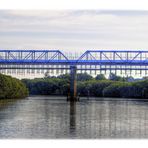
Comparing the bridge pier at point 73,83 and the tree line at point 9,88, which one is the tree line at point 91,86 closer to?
the tree line at point 9,88

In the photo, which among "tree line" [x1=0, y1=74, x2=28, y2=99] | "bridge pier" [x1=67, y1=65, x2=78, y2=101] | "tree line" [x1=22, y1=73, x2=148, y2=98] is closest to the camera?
"tree line" [x1=0, y1=74, x2=28, y2=99]

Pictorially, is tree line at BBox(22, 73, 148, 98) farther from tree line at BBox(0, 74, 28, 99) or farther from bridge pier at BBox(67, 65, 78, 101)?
bridge pier at BBox(67, 65, 78, 101)

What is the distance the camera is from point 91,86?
58406 mm

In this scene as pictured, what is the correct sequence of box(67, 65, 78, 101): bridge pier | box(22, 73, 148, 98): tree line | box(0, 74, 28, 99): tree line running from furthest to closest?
box(22, 73, 148, 98): tree line, box(67, 65, 78, 101): bridge pier, box(0, 74, 28, 99): tree line

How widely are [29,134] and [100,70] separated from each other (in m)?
26.1

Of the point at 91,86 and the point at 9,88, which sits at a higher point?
the point at 91,86

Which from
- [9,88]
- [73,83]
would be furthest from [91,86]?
[9,88]

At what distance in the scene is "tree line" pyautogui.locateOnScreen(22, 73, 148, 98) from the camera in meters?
51.5

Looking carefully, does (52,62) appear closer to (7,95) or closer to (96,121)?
(7,95)

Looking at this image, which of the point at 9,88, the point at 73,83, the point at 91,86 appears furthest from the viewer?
the point at 91,86

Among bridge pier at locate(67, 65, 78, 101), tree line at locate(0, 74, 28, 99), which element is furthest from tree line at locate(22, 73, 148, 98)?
bridge pier at locate(67, 65, 78, 101)

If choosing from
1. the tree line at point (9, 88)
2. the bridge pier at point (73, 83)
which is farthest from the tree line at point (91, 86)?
the bridge pier at point (73, 83)

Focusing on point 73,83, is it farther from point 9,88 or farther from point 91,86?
point 91,86
